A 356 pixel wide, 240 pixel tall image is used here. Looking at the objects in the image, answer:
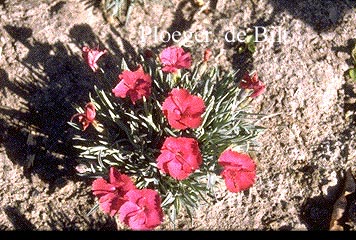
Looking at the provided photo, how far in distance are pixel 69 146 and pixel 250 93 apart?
108cm

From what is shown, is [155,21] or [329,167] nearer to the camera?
[329,167]

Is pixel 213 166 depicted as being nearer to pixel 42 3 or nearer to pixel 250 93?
pixel 250 93

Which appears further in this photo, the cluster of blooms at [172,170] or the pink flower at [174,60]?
the pink flower at [174,60]

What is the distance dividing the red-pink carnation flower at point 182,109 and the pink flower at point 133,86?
0.17m

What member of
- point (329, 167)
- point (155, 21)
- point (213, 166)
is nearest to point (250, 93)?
point (213, 166)

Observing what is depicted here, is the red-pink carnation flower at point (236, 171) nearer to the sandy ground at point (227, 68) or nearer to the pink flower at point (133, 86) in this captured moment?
the pink flower at point (133, 86)

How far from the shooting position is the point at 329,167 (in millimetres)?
2711

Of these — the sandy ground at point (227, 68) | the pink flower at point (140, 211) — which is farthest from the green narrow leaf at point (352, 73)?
the pink flower at point (140, 211)

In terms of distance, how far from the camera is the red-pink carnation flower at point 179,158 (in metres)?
1.98

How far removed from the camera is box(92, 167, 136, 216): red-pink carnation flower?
6.66ft

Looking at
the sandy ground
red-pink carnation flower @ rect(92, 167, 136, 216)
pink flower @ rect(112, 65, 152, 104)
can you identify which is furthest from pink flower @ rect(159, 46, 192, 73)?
the sandy ground

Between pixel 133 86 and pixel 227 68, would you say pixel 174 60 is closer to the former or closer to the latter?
pixel 133 86

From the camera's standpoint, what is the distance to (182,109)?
204cm

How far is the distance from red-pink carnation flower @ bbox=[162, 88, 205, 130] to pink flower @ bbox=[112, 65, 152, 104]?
6.9 inches
